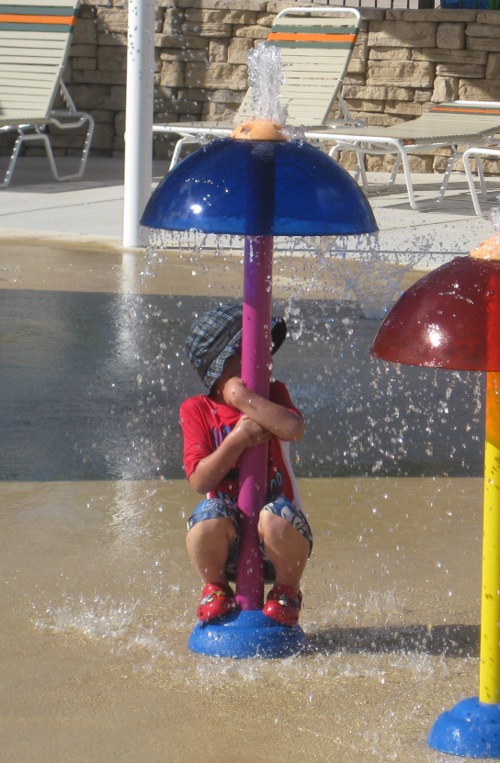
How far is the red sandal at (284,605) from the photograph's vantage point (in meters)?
2.99

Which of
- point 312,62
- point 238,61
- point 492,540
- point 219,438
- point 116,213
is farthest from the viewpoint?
point 238,61

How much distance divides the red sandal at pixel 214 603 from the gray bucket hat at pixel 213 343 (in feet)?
1.59

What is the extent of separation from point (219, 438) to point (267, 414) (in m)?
0.18

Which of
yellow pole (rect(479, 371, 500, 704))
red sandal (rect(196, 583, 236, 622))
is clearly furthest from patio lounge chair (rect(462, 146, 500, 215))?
yellow pole (rect(479, 371, 500, 704))

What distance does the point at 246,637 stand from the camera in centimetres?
298

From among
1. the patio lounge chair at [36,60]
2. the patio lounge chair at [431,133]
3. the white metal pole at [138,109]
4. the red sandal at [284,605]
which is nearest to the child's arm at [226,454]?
the red sandal at [284,605]

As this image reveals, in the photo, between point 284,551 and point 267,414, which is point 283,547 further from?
point 267,414

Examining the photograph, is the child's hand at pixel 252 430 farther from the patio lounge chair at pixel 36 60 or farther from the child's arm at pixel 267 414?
the patio lounge chair at pixel 36 60

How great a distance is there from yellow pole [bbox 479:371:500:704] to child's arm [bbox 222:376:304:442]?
61 centimetres

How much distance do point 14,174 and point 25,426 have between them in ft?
25.0

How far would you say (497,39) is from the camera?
38.2 feet

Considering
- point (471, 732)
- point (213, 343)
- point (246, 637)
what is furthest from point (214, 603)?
point (471, 732)

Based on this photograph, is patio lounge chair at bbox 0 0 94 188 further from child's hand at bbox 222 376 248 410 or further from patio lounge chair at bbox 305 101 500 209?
child's hand at bbox 222 376 248 410

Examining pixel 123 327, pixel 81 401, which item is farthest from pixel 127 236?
pixel 81 401
